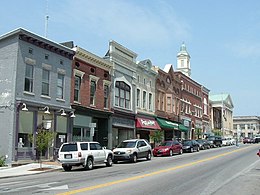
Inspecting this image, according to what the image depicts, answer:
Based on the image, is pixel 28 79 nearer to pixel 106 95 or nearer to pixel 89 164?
pixel 89 164

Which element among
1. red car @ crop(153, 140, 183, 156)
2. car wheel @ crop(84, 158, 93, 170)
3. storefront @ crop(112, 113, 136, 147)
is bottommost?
car wheel @ crop(84, 158, 93, 170)

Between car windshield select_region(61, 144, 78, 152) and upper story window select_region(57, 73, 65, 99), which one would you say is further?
upper story window select_region(57, 73, 65, 99)

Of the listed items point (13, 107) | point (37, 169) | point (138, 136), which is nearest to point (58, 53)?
point (13, 107)

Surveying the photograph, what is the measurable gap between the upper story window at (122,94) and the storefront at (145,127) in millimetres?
2738

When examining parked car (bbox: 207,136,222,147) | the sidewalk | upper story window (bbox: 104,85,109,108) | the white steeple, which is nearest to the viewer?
the sidewalk

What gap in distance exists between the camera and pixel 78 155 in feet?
68.8

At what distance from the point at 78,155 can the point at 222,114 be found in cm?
7341

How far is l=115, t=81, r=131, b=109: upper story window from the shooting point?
122 feet

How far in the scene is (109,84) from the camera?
35.5m

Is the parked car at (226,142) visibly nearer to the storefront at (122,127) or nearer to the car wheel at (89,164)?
the storefront at (122,127)

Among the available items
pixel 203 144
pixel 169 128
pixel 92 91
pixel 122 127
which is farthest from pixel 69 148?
pixel 203 144

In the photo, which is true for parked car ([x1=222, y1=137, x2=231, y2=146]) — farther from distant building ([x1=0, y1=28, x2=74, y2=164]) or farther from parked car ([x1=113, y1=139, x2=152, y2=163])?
distant building ([x1=0, y1=28, x2=74, y2=164])

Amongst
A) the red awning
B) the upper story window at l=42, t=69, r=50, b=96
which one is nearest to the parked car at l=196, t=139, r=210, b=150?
the red awning

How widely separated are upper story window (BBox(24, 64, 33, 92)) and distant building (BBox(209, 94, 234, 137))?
190 feet
